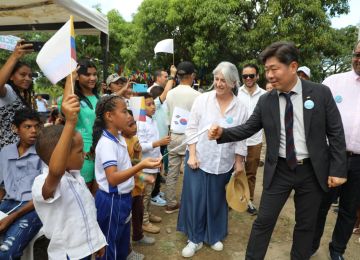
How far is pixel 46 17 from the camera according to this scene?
4.27 meters

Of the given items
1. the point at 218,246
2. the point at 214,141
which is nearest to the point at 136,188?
the point at 214,141

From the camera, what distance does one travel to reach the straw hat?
10.3 feet

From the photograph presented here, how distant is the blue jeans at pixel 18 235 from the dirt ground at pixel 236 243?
123 cm

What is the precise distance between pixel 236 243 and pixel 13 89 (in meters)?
2.94

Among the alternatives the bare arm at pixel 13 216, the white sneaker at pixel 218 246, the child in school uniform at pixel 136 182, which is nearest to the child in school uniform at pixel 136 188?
the child in school uniform at pixel 136 182

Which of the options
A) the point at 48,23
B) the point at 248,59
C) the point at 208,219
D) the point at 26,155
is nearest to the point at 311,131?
the point at 208,219

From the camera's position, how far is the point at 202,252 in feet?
10.8

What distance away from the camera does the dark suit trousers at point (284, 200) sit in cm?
255

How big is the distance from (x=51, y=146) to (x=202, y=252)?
2194 millimetres

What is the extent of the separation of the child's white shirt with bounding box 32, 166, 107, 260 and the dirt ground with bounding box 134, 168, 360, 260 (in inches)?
56.9

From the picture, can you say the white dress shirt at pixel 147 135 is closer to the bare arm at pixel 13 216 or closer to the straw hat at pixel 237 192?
the straw hat at pixel 237 192

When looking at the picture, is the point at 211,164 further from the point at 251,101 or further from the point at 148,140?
the point at 251,101

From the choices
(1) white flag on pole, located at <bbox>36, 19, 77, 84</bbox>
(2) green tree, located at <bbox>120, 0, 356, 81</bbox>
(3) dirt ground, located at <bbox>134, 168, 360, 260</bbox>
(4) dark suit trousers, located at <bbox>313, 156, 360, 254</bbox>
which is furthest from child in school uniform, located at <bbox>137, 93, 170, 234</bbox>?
(2) green tree, located at <bbox>120, 0, 356, 81</bbox>

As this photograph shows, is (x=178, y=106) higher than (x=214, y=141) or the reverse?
higher
